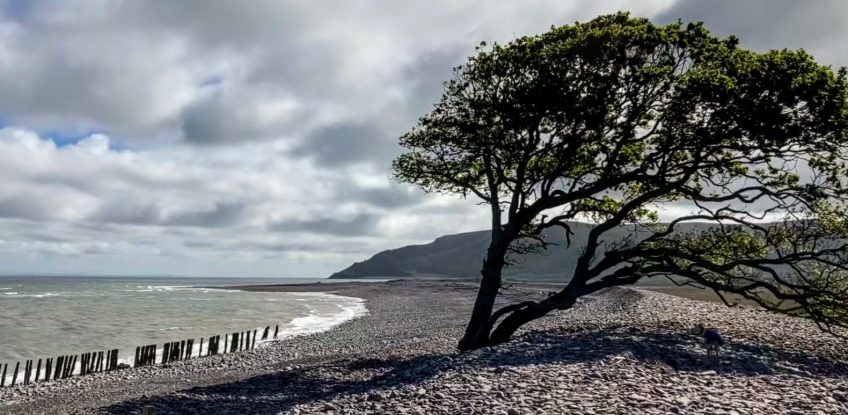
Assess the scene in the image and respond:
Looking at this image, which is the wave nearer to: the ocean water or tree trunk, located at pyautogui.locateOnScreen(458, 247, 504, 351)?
the ocean water

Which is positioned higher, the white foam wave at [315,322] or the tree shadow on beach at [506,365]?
Result: the tree shadow on beach at [506,365]

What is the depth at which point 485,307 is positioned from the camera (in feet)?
66.2

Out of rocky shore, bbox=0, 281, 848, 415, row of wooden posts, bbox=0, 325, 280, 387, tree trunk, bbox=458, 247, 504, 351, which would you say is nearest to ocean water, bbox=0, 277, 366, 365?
row of wooden posts, bbox=0, 325, 280, 387

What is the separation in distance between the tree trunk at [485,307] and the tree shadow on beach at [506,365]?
256 cm

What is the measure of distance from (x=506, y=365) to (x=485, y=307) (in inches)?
257

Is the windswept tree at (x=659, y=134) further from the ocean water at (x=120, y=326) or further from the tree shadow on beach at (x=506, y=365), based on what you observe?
the ocean water at (x=120, y=326)

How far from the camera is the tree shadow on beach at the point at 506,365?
13.9 m

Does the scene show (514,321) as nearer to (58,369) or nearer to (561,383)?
(561,383)

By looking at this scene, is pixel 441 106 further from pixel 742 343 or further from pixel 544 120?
pixel 742 343

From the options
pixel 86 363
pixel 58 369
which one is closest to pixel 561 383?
pixel 58 369

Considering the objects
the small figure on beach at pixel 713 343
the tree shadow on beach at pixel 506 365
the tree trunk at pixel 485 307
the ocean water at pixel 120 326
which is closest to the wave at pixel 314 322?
the ocean water at pixel 120 326

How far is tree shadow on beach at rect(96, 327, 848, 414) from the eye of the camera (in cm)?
1387

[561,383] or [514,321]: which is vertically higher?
[514,321]

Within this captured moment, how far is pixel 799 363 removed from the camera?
1500cm
